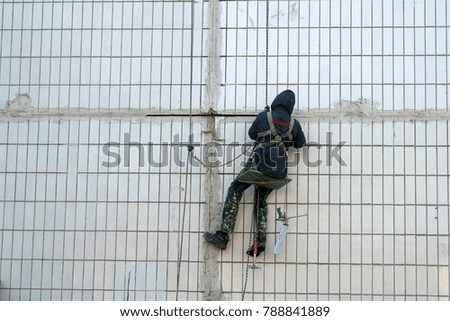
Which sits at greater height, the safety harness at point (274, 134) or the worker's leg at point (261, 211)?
the safety harness at point (274, 134)

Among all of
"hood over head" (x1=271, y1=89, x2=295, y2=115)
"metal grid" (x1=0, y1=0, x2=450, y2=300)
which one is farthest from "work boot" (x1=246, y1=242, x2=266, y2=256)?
"hood over head" (x1=271, y1=89, x2=295, y2=115)

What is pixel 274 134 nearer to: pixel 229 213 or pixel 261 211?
A: pixel 261 211

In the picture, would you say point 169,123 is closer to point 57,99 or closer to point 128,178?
point 128,178

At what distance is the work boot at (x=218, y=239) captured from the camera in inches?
260

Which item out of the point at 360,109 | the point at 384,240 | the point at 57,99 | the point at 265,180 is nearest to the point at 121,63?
the point at 57,99

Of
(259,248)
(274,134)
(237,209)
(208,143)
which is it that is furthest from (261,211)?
(208,143)

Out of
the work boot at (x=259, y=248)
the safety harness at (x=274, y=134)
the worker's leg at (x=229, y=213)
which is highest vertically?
the safety harness at (x=274, y=134)

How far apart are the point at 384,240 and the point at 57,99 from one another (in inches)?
140

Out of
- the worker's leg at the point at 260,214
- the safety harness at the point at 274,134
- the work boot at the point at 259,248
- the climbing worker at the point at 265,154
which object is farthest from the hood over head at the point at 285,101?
the work boot at the point at 259,248

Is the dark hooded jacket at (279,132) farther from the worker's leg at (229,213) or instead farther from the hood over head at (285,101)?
the worker's leg at (229,213)

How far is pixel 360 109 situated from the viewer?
268 inches

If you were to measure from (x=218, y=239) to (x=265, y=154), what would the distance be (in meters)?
0.94

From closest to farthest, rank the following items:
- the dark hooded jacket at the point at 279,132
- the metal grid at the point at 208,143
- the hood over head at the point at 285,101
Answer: the dark hooded jacket at the point at 279,132 < the hood over head at the point at 285,101 < the metal grid at the point at 208,143

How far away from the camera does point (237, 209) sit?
6621 mm
